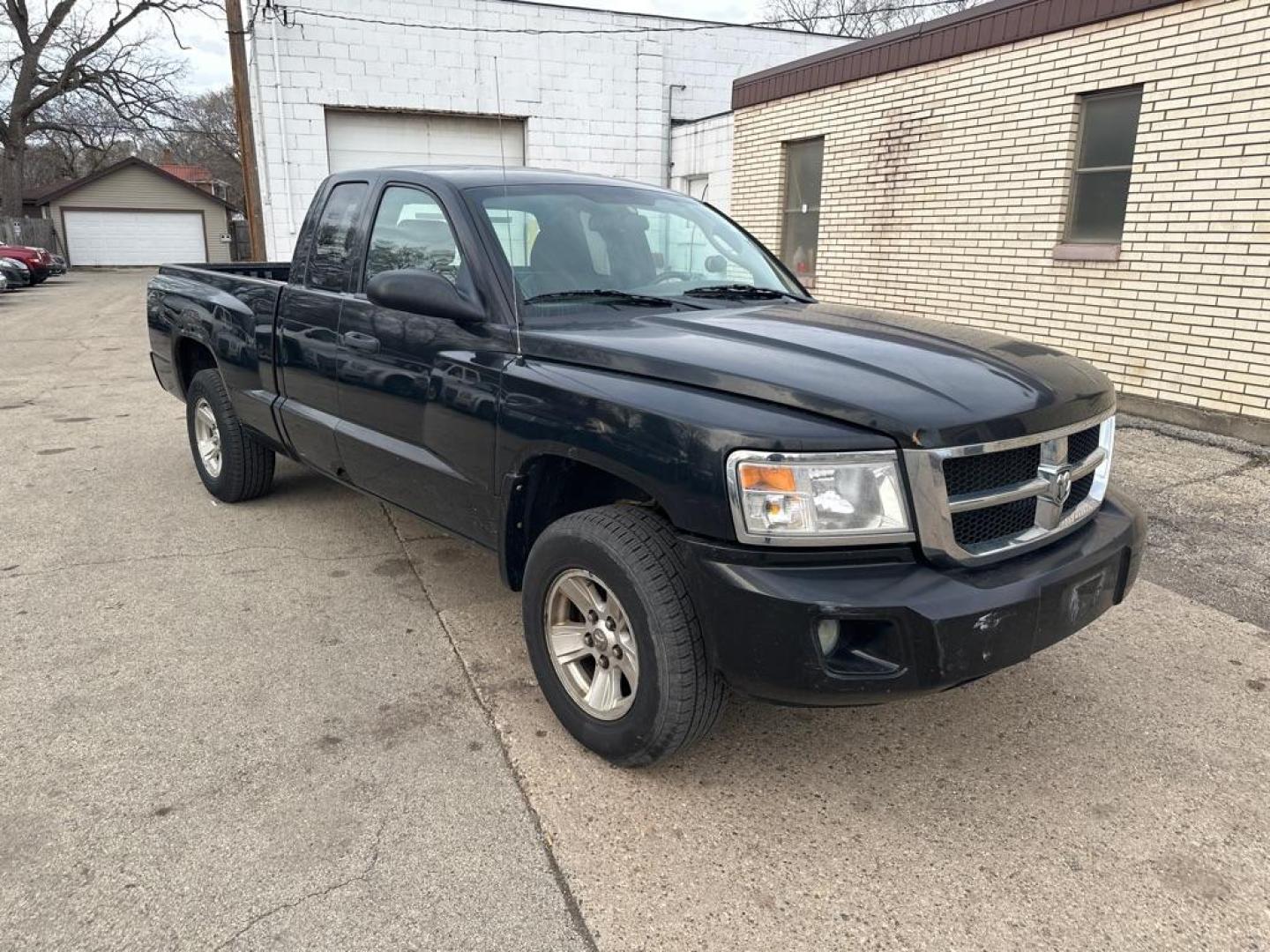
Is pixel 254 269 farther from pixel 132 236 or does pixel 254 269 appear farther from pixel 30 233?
pixel 132 236

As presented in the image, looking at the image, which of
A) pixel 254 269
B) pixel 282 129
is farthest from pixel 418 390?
pixel 282 129

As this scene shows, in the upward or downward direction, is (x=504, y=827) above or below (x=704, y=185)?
below

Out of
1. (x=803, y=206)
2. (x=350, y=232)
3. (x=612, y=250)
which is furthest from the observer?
(x=803, y=206)

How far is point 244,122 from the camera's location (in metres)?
14.8

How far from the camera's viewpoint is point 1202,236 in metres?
6.65

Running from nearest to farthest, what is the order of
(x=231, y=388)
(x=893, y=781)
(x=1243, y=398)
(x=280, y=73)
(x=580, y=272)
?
(x=893, y=781)
(x=580, y=272)
(x=231, y=388)
(x=1243, y=398)
(x=280, y=73)

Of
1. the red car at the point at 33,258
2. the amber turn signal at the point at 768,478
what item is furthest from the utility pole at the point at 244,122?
the red car at the point at 33,258

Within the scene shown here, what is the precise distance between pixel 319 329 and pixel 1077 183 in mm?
6596

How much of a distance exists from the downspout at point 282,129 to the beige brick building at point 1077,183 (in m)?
8.71

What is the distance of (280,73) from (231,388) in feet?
38.5

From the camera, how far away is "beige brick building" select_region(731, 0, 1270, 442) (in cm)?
646

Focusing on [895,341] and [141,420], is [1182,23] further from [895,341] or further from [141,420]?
[141,420]

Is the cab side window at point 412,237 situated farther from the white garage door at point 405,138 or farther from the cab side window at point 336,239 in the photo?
the white garage door at point 405,138

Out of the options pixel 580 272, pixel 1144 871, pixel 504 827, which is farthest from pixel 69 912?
pixel 1144 871
